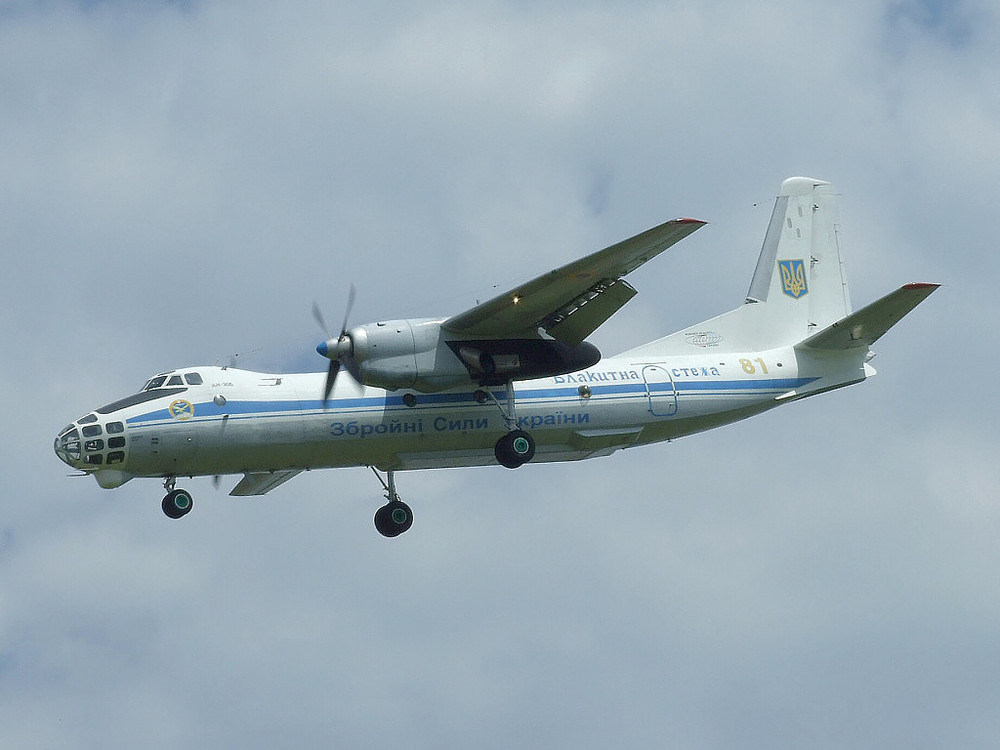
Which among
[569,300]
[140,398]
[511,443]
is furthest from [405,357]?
[140,398]

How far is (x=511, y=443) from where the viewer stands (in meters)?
30.2

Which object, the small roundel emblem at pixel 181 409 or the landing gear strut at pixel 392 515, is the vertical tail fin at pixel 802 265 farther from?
the small roundel emblem at pixel 181 409

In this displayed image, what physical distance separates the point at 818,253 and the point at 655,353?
16.9 feet

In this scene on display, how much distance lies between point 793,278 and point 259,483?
478 inches

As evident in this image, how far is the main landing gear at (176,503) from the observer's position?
2911 cm

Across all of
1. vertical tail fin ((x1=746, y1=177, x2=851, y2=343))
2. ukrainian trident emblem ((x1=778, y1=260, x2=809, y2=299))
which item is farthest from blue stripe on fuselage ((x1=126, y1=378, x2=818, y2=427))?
ukrainian trident emblem ((x1=778, y1=260, x2=809, y2=299))

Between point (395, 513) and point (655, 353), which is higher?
point (655, 353)

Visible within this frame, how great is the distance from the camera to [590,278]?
1121 inches

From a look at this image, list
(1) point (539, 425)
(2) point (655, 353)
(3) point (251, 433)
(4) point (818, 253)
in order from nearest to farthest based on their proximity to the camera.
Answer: (3) point (251, 433)
(1) point (539, 425)
(2) point (655, 353)
(4) point (818, 253)

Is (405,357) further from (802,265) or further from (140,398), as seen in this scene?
(802,265)

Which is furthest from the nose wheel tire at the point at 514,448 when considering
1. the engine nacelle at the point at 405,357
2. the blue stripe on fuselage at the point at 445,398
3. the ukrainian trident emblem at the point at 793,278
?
the ukrainian trident emblem at the point at 793,278

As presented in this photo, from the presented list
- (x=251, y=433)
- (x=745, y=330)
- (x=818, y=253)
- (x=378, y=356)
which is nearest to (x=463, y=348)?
(x=378, y=356)

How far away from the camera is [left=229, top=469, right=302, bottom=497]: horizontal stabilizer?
33.1 m

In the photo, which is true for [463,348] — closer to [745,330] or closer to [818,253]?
[745,330]
